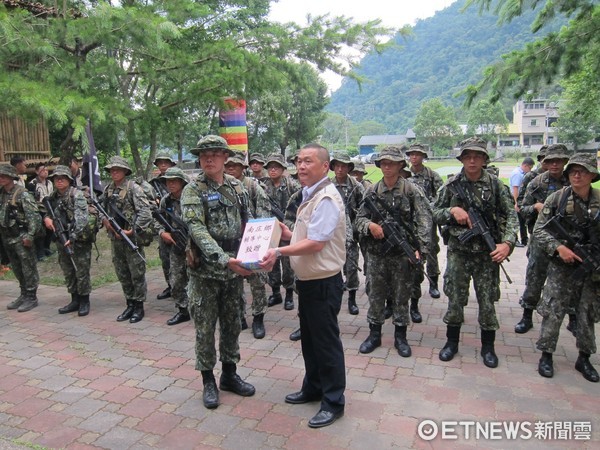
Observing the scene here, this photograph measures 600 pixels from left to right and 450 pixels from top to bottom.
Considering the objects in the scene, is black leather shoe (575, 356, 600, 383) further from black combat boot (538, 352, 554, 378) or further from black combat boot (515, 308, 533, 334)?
black combat boot (515, 308, 533, 334)

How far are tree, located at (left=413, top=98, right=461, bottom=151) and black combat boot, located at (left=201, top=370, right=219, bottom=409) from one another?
218 ft

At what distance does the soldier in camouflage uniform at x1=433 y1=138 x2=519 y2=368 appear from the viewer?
425 centimetres

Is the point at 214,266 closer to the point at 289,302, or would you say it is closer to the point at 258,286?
the point at 258,286

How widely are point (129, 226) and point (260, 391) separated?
124 inches

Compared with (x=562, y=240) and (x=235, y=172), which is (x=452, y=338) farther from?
(x=235, y=172)

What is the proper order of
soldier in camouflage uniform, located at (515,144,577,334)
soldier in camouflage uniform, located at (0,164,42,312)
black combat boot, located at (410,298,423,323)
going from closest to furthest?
soldier in camouflage uniform, located at (515,144,577,334), black combat boot, located at (410,298,423,323), soldier in camouflage uniform, located at (0,164,42,312)

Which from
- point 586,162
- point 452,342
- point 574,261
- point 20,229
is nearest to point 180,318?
point 20,229

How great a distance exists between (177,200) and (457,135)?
216ft

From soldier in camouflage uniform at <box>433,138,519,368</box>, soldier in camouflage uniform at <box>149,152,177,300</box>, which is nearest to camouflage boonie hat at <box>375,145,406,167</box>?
soldier in camouflage uniform at <box>433,138,519,368</box>

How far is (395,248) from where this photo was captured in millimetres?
4578

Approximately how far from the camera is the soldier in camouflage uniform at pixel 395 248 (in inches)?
181

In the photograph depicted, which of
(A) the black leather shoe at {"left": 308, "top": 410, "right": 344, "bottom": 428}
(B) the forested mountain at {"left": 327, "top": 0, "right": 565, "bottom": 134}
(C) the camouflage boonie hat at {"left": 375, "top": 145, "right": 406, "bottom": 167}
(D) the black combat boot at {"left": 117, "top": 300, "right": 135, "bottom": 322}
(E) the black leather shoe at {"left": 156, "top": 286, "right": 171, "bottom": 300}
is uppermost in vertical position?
(B) the forested mountain at {"left": 327, "top": 0, "right": 565, "bottom": 134}

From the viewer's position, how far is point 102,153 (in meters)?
18.1

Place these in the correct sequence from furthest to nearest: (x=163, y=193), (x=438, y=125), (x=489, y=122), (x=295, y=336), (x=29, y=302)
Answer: (x=438, y=125) < (x=489, y=122) < (x=163, y=193) < (x=29, y=302) < (x=295, y=336)
